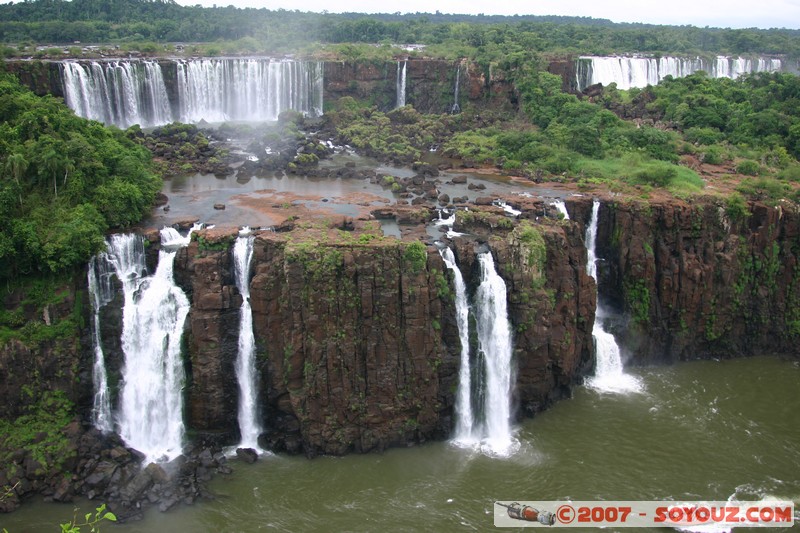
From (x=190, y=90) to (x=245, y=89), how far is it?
177 inches

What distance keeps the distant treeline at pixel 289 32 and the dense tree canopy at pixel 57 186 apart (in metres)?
39.3

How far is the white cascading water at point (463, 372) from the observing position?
26.0 meters

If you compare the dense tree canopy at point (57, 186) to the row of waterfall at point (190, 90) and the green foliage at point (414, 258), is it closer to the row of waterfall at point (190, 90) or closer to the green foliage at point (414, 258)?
the green foliage at point (414, 258)

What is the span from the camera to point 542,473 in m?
23.8

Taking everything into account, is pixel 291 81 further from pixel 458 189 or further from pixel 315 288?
pixel 315 288

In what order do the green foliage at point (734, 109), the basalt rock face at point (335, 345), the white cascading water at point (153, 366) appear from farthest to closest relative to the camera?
the green foliage at point (734, 109), the white cascading water at point (153, 366), the basalt rock face at point (335, 345)

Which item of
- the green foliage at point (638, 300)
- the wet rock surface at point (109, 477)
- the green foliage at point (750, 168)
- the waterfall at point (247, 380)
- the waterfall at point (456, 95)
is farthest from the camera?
the waterfall at point (456, 95)

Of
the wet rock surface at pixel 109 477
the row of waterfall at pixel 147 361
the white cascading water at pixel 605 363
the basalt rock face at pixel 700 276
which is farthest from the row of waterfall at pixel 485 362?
the row of waterfall at pixel 147 361

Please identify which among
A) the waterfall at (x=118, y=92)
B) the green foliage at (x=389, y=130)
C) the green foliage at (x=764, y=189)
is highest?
the waterfall at (x=118, y=92)

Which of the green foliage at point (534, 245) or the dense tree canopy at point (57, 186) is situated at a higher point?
the dense tree canopy at point (57, 186)

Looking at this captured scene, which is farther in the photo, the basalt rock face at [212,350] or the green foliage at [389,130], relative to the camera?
the green foliage at [389,130]

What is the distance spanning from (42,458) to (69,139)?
1433 centimetres

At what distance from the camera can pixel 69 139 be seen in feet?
98.0

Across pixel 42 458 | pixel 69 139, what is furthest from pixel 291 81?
pixel 42 458
